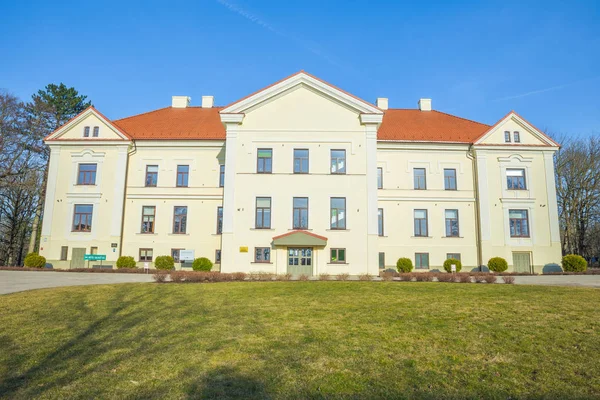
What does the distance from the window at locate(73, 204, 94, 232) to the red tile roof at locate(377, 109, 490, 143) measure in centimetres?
2303

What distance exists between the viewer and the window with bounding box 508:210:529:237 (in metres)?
29.0

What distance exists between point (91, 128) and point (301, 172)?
17.6 m

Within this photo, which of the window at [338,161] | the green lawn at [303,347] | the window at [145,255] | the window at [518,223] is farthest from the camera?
the window at [518,223]

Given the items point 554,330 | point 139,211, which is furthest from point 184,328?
point 139,211

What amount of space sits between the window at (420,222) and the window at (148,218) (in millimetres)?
20305

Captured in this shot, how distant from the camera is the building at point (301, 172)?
83.6 feet

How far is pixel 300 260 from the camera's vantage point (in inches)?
952

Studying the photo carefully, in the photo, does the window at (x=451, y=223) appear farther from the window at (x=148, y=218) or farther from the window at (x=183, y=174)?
the window at (x=148, y=218)

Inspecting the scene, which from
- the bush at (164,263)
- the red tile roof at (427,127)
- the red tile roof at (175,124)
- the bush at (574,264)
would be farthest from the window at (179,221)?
the bush at (574,264)

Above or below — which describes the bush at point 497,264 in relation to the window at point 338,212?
below

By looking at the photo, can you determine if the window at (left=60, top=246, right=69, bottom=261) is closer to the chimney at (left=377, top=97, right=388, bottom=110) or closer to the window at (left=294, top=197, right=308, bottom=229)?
the window at (left=294, top=197, right=308, bottom=229)

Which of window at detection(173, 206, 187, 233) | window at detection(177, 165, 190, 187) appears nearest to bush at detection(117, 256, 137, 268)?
window at detection(173, 206, 187, 233)

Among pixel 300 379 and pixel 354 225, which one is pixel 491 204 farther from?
pixel 300 379

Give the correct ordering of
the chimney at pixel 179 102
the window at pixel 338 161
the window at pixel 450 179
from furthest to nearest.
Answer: the chimney at pixel 179 102
the window at pixel 450 179
the window at pixel 338 161
